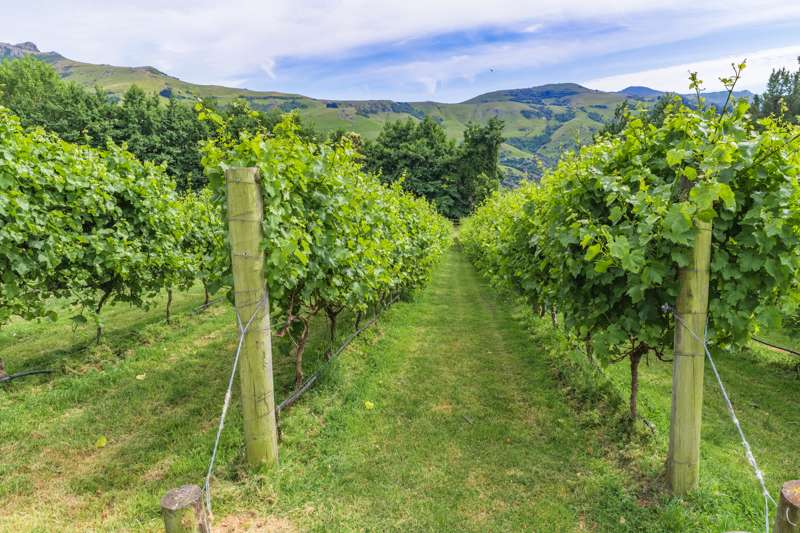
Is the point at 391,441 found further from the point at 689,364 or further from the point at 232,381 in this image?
the point at 689,364

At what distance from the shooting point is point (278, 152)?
4.59 metres

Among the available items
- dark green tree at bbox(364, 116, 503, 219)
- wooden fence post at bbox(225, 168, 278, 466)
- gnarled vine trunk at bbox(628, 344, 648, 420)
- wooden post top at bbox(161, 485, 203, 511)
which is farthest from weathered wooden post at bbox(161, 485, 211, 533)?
dark green tree at bbox(364, 116, 503, 219)

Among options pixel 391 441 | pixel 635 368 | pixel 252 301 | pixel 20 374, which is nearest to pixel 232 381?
pixel 252 301

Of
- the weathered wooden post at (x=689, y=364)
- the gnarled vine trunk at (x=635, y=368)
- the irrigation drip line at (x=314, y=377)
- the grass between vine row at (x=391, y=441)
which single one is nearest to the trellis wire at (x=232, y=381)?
the irrigation drip line at (x=314, y=377)

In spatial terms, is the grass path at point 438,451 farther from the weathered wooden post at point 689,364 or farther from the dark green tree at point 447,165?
the dark green tree at point 447,165

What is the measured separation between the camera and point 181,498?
1990 mm

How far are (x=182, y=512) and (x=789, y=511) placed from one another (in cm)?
275

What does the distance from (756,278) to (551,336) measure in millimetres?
5106

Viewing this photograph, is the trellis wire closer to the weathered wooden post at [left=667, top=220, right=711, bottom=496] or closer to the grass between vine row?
the grass between vine row

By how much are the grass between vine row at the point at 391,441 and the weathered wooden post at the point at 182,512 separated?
1664 millimetres

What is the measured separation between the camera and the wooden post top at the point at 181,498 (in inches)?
76.4

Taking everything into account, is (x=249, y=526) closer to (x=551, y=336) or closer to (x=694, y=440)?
(x=694, y=440)

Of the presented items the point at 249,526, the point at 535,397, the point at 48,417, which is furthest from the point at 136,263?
the point at 535,397

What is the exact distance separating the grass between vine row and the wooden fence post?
394 millimetres
